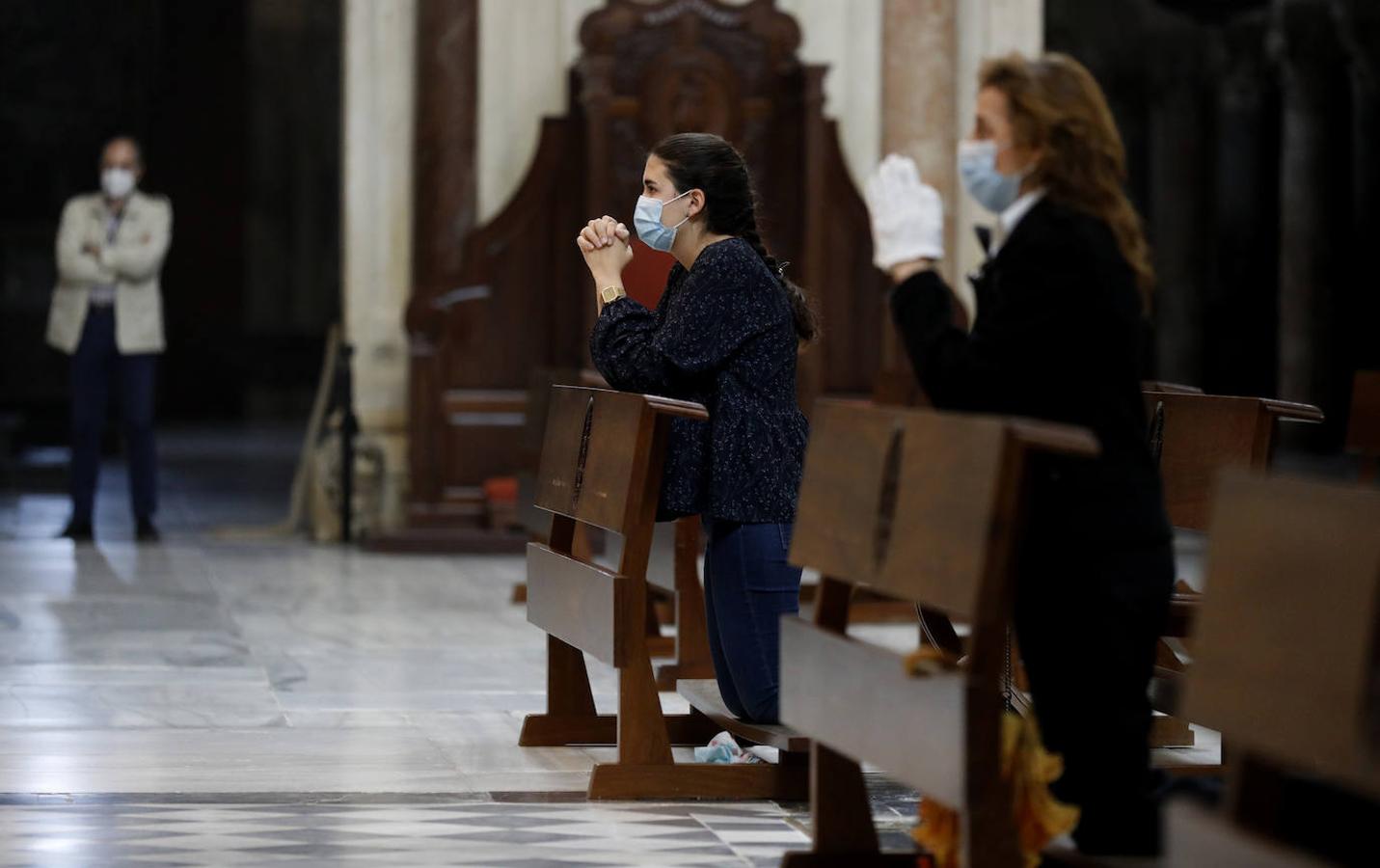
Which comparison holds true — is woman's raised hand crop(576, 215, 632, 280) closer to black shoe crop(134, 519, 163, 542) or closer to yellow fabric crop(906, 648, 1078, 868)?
yellow fabric crop(906, 648, 1078, 868)

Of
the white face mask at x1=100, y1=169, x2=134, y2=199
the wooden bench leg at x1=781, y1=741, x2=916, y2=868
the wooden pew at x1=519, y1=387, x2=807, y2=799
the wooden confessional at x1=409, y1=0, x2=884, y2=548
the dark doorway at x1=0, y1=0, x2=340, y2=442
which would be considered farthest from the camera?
the dark doorway at x1=0, y1=0, x2=340, y2=442

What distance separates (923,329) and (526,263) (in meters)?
6.70

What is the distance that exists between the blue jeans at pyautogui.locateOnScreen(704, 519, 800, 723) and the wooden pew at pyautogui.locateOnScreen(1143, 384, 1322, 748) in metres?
0.89

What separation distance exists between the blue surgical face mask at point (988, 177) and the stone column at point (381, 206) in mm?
7051

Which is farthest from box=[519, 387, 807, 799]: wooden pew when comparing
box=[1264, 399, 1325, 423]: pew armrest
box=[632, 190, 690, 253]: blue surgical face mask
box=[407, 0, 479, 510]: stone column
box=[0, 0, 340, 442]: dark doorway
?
box=[0, 0, 340, 442]: dark doorway

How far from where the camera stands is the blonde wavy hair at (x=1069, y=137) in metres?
3.52

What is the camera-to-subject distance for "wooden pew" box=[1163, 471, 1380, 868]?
2461 mm

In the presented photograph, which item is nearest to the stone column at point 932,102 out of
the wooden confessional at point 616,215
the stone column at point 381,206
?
the wooden confessional at point 616,215

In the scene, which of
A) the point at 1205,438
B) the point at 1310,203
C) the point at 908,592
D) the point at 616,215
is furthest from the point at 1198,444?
the point at 1310,203

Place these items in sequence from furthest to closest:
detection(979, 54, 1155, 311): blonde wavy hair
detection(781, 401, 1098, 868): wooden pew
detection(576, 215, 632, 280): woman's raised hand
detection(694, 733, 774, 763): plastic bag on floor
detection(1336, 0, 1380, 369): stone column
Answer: detection(1336, 0, 1380, 369): stone column < detection(694, 733, 774, 763): plastic bag on floor < detection(576, 215, 632, 280): woman's raised hand < detection(979, 54, 1155, 311): blonde wavy hair < detection(781, 401, 1098, 868): wooden pew

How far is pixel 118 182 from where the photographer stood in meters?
10.1

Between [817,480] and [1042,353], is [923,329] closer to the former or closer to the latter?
[1042,353]

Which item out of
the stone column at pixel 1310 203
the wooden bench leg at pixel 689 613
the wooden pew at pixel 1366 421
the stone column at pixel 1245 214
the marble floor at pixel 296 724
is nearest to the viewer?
the marble floor at pixel 296 724

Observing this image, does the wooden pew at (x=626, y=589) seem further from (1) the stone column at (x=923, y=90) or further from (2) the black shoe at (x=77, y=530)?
(1) the stone column at (x=923, y=90)
